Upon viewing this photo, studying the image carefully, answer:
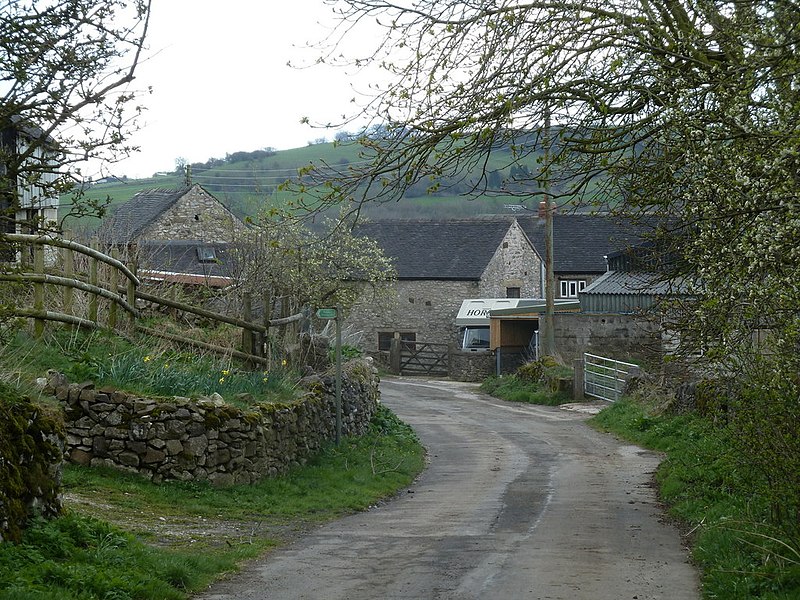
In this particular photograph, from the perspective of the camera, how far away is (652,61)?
10289 millimetres

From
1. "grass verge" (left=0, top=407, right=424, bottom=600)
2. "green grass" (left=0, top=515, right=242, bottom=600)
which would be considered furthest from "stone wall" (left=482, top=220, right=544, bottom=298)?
"green grass" (left=0, top=515, right=242, bottom=600)

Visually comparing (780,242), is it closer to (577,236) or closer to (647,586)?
(647,586)

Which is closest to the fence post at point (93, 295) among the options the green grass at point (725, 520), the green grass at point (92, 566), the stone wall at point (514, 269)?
the green grass at point (92, 566)

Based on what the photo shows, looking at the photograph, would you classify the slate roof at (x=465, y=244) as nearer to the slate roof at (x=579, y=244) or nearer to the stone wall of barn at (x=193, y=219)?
the slate roof at (x=579, y=244)

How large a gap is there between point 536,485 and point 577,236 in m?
44.2

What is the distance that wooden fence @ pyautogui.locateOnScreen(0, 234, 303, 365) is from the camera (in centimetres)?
1384

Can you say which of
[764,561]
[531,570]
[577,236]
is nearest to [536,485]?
[531,570]

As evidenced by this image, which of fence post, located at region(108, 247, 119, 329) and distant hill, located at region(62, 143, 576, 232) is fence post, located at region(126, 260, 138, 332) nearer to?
fence post, located at region(108, 247, 119, 329)

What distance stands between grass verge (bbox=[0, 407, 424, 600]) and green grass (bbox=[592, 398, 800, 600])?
459 cm

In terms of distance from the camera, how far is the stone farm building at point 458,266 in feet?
173

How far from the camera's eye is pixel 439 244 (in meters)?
56.6

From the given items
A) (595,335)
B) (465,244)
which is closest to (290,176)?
(465,244)

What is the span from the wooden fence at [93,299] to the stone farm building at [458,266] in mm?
33405

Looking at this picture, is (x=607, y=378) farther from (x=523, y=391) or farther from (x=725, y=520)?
(x=725, y=520)
